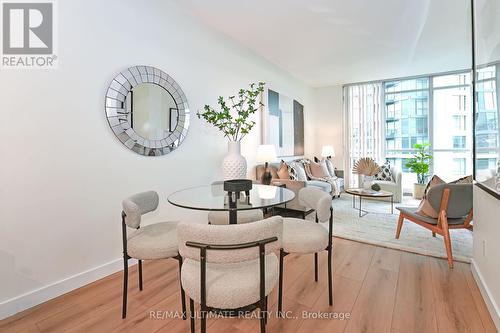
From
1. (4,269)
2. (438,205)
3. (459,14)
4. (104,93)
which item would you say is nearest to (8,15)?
(104,93)

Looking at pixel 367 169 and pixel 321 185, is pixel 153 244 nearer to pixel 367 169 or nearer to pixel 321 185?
pixel 321 185

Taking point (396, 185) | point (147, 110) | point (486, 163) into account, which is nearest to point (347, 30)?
point (486, 163)

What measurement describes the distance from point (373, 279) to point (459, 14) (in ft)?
10.8

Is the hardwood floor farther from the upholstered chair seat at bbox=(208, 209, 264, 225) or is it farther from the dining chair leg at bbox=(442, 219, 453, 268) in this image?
the upholstered chair seat at bbox=(208, 209, 264, 225)

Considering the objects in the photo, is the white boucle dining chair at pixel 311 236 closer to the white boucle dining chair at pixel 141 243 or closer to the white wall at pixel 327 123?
the white boucle dining chair at pixel 141 243

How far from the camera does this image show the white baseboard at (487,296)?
1539mm

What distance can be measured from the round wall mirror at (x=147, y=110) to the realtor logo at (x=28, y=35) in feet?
1.58

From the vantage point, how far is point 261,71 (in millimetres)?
4293

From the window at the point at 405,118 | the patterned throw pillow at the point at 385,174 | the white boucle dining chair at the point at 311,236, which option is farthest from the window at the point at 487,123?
the window at the point at 405,118

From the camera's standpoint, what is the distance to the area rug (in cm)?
271

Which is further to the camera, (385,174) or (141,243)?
(385,174)

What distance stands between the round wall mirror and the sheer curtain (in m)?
4.88

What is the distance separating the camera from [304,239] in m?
1.65

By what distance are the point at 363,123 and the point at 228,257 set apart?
6109 mm
